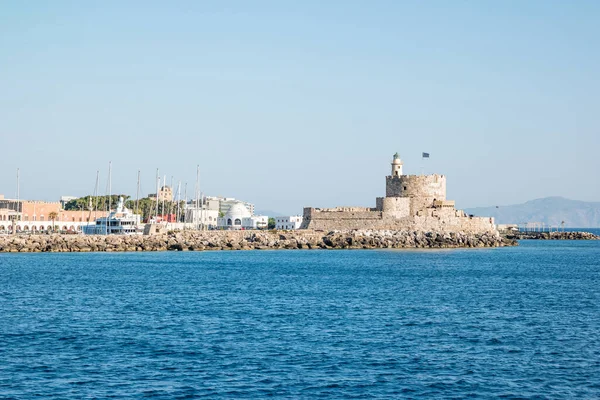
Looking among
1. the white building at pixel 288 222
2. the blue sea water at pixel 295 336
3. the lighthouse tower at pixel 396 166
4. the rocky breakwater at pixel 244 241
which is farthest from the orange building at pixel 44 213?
the blue sea water at pixel 295 336

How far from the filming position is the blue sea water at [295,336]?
14.9 m

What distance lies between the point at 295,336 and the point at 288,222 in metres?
78.8

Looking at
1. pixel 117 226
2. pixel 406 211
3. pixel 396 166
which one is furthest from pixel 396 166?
pixel 117 226

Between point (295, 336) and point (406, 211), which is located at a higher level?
point (406, 211)

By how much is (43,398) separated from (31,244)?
1570 inches

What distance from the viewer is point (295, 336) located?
19.5 meters

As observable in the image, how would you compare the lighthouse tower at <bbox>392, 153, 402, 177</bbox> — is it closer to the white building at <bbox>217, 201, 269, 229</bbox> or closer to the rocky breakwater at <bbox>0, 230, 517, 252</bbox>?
the rocky breakwater at <bbox>0, 230, 517, 252</bbox>

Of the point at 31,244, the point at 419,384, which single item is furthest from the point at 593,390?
the point at 31,244

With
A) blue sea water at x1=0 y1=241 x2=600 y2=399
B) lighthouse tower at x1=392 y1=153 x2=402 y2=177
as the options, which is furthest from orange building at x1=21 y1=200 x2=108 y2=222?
blue sea water at x1=0 y1=241 x2=600 y2=399

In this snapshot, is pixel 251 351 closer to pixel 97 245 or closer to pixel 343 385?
pixel 343 385

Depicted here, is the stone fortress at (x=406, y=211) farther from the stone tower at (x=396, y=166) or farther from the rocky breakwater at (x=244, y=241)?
the rocky breakwater at (x=244, y=241)

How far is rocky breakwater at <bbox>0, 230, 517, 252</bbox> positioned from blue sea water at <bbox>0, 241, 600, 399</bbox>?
1599cm

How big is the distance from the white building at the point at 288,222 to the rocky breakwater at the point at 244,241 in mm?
30888

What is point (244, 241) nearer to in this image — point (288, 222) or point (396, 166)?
point (396, 166)
